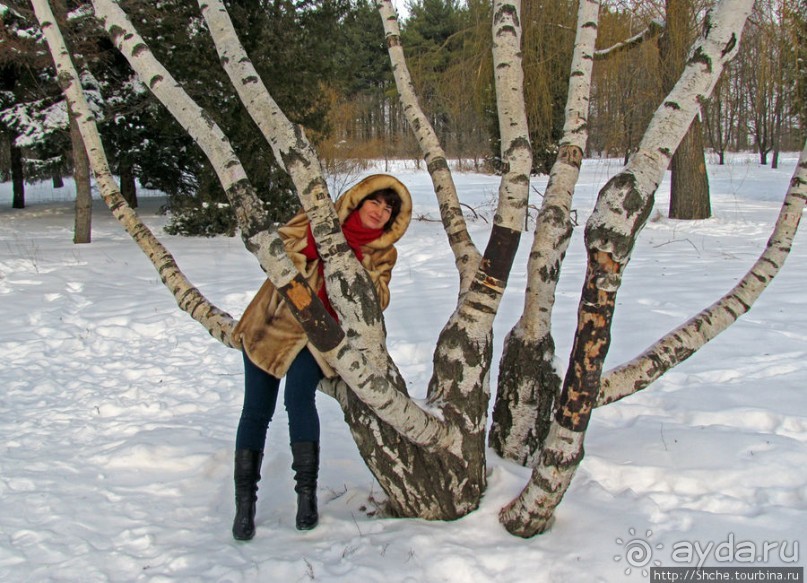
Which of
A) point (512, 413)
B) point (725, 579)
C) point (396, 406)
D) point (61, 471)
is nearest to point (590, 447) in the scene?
point (512, 413)

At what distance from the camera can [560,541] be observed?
208cm

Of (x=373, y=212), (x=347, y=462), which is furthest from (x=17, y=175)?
(x=373, y=212)

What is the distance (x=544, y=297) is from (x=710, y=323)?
2.06ft

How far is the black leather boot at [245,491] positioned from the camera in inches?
93.5

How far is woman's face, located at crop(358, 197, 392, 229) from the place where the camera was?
7.86 ft

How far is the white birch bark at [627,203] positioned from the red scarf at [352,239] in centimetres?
93

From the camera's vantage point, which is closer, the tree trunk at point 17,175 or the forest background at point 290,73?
the forest background at point 290,73

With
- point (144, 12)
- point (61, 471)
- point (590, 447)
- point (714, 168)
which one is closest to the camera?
point (590, 447)

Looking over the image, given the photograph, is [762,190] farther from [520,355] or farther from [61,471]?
[61,471]

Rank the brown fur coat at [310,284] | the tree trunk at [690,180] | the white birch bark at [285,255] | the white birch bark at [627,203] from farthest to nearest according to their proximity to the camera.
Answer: the tree trunk at [690,180], the brown fur coat at [310,284], the white birch bark at [285,255], the white birch bark at [627,203]

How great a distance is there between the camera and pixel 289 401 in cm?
242

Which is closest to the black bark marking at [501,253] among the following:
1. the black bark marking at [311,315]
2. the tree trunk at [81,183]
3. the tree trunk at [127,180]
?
the black bark marking at [311,315]

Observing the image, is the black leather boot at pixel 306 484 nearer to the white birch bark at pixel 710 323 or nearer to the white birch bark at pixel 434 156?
the white birch bark at pixel 434 156

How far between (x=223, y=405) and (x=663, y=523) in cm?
286
